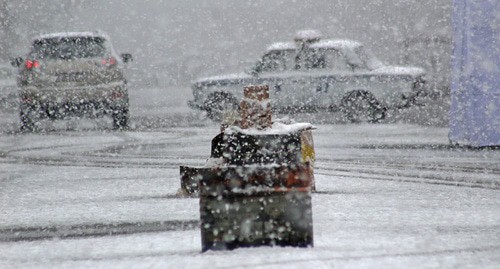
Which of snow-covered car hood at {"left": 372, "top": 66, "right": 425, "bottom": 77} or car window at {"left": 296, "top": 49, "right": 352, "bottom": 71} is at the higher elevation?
car window at {"left": 296, "top": 49, "right": 352, "bottom": 71}

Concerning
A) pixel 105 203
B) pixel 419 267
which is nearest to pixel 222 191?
pixel 419 267

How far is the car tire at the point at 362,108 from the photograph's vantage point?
54.9ft

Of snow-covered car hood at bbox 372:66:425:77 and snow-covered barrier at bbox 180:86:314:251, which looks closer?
snow-covered barrier at bbox 180:86:314:251

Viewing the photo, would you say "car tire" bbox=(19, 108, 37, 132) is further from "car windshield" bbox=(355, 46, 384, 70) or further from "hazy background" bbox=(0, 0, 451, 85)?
"hazy background" bbox=(0, 0, 451, 85)

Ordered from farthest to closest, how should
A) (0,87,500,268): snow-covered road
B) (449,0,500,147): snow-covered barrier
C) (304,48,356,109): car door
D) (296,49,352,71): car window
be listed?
(296,49,352,71): car window → (304,48,356,109): car door → (449,0,500,147): snow-covered barrier → (0,87,500,268): snow-covered road

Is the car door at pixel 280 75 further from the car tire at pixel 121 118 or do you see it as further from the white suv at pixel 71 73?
the white suv at pixel 71 73

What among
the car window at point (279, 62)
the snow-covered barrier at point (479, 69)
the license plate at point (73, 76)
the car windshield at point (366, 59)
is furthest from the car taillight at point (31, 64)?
the snow-covered barrier at point (479, 69)

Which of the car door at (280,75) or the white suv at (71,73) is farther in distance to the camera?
the car door at (280,75)

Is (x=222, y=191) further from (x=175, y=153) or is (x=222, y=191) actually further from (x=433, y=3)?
(x=433, y=3)

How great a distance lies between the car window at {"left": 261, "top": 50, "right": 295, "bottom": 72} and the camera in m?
17.0

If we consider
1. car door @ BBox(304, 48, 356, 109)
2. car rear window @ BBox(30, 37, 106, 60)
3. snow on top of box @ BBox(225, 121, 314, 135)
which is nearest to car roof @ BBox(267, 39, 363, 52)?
car door @ BBox(304, 48, 356, 109)

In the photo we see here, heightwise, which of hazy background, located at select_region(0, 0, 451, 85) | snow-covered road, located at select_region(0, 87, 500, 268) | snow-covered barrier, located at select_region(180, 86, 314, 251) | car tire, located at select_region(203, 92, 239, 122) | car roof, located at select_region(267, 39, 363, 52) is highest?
hazy background, located at select_region(0, 0, 451, 85)

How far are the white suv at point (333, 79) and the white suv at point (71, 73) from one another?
97.8 inches

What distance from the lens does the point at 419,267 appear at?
17.4 feet
